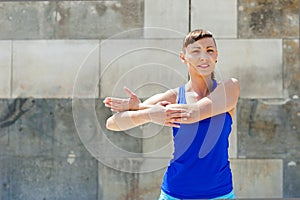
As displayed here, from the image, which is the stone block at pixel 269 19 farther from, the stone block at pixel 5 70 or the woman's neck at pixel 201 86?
the woman's neck at pixel 201 86

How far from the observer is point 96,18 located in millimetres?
5590

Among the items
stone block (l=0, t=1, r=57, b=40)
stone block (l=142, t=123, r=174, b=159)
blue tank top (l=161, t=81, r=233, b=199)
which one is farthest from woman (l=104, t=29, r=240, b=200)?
stone block (l=0, t=1, r=57, b=40)

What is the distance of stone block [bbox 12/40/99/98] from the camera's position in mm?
5582

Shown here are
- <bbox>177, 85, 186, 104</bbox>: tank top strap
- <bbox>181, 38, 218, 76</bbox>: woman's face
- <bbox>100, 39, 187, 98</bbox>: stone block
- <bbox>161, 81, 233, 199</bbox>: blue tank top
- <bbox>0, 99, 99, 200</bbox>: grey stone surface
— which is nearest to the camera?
<bbox>161, 81, 233, 199</bbox>: blue tank top

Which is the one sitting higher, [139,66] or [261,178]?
[139,66]

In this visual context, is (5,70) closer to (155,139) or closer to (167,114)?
(155,139)

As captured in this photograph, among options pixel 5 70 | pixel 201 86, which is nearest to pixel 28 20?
pixel 5 70

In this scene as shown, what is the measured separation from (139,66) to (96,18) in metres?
0.64

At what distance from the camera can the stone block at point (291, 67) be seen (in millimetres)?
5422

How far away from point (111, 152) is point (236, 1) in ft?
6.29

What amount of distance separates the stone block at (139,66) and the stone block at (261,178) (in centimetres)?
110

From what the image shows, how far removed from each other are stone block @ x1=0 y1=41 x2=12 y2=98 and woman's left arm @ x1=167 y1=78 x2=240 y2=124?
317cm

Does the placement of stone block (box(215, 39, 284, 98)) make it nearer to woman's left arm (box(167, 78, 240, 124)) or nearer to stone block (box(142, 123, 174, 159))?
stone block (box(142, 123, 174, 159))

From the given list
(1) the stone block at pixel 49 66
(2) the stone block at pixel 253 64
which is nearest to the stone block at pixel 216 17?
(2) the stone block at pixel 253 64
